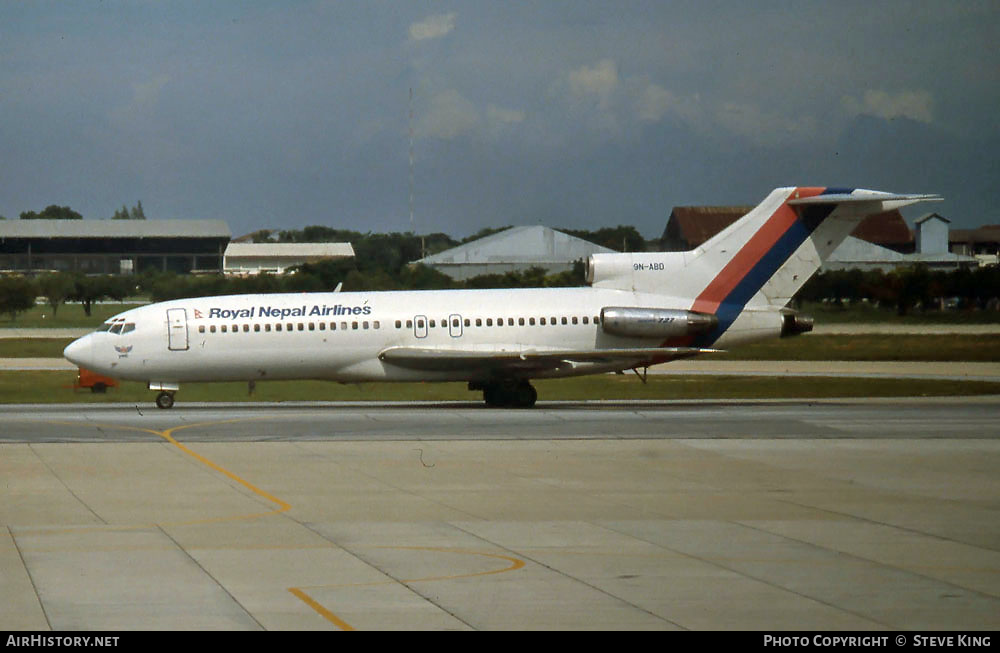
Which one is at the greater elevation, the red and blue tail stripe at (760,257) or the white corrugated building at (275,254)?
the white corrugated building at (275,254)

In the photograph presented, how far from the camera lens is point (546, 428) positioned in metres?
31.0

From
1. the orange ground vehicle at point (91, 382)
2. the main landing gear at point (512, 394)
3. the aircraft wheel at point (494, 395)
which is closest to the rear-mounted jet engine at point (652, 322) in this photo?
the main landing gear at point (512, 394)

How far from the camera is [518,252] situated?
275 ft

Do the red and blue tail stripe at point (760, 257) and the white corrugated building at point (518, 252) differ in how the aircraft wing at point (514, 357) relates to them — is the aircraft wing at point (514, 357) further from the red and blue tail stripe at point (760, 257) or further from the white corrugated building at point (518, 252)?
the white corrugated building at point (518, 252)

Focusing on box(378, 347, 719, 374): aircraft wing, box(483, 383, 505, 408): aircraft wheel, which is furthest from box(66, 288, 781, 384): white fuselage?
box(483, 383, 505, 408): aircraft wheel

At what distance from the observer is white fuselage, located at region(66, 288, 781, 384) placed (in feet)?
125

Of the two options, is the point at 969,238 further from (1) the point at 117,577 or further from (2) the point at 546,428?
(1) the point at 117,577

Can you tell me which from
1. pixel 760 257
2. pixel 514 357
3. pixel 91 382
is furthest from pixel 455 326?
pixel 91 382

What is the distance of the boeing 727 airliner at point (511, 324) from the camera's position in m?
38.0

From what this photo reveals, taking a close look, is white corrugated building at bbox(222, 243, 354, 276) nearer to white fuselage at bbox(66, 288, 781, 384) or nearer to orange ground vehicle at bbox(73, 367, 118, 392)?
orange ground vehicle at bbox(73, 367, 118, 392)

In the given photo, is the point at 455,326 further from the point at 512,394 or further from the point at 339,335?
the point at 339,335

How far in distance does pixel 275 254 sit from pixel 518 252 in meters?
18.4

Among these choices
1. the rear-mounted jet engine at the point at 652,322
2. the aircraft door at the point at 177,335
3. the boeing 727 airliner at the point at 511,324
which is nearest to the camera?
the rear-mounted jet engine at the point at 652,322

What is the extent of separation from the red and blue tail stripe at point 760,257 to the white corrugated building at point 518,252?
3844 cm
